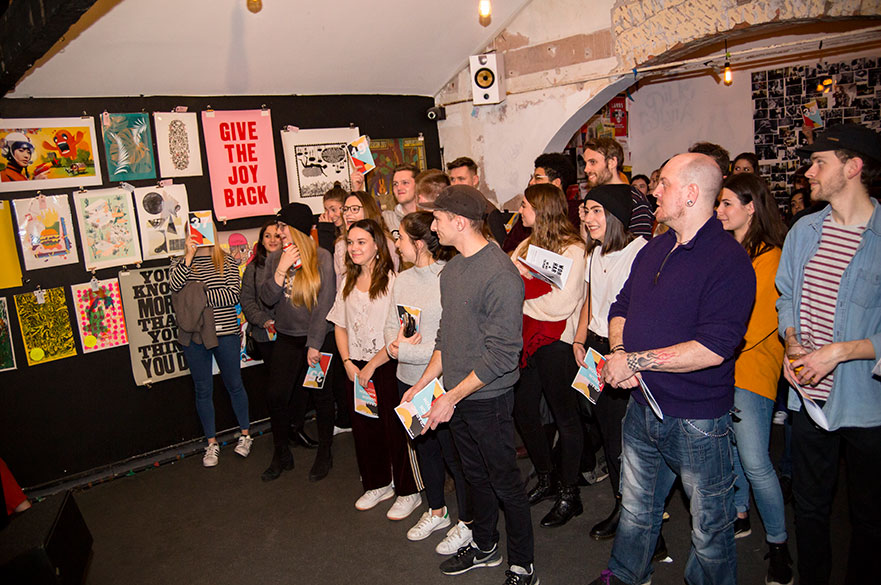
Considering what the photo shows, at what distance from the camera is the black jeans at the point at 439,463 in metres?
3.46

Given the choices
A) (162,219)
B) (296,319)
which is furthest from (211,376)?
(162,219)

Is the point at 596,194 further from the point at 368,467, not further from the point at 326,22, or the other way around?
the point at 326,22

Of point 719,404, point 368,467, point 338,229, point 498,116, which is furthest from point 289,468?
point 498,116

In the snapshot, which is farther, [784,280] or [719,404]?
[784,280]

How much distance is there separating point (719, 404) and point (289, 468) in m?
3.27

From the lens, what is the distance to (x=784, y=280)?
272 cm

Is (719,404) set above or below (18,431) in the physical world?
above

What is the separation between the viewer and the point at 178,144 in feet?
16.8

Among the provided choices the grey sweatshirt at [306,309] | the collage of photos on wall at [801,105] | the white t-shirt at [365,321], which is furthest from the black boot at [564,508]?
the collage of photos on wall at [801,105]

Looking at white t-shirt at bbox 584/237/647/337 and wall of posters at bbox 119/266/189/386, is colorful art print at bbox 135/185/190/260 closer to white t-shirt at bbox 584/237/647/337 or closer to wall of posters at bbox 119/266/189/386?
wall of posters at bbox 119/266/189/386

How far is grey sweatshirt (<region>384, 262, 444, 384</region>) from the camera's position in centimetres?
328

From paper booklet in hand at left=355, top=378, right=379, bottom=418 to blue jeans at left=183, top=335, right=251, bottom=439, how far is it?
5.36ft

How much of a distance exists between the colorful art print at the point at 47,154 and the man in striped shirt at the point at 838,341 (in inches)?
181

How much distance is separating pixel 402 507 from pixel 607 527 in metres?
1.21
